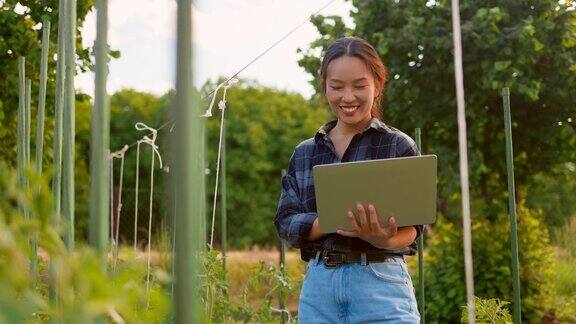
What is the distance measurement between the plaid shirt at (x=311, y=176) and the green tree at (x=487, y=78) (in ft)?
13.2

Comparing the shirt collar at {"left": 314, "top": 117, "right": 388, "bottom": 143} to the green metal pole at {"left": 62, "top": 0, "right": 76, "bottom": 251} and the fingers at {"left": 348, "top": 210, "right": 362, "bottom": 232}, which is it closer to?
the fingers at {"left": 348, "top": 210, "right": 362, "bottom": 232}

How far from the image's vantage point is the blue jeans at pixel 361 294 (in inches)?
65.6

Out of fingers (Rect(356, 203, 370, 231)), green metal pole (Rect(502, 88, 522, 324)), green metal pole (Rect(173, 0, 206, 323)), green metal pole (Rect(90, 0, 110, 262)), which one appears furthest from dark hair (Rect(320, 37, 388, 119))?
green metal pole (Rect(173, 0, 206, 323))

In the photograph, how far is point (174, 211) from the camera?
1.96ft

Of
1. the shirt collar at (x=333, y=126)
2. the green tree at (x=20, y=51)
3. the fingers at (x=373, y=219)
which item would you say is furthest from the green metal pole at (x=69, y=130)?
the green tree at (x=20, y=51)

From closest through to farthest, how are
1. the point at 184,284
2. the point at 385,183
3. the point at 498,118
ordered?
the point at 184,284
the point at 385,183
the point at 498,118

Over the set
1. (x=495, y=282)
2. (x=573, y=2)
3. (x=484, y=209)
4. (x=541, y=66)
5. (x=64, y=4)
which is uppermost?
(x=573, y=2)

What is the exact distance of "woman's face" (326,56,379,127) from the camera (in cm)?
176

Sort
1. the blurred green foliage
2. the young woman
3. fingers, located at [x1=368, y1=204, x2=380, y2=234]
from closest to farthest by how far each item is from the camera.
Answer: the blurred green foliage < fingers, located at [x1=368, y1=204, x2=380, y2=234] < the young woman

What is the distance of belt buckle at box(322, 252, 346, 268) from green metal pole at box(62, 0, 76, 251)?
0.59 m

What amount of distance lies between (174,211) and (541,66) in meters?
5.95

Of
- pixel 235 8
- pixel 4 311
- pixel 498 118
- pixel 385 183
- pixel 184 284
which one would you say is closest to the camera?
pixel 4 311

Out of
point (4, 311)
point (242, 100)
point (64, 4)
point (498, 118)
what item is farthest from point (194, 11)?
point (242, 100)

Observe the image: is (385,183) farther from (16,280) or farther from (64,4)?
(16,280)
